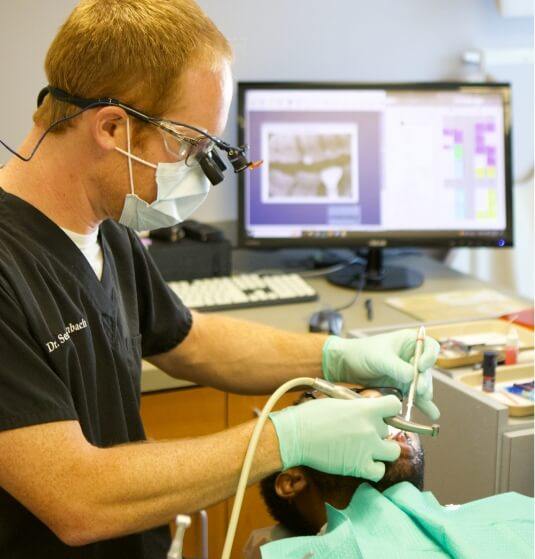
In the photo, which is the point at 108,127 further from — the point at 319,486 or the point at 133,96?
the point at 319,486

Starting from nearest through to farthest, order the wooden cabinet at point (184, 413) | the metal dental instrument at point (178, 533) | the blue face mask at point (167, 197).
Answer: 1. the metal dental instrument at point (178, 533)
2. the blue face mask at point (167, 197)
3. the wooden cabinet at point (184, 413)

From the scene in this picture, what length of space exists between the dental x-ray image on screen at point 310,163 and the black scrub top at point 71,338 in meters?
0.85

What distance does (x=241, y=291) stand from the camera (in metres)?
2.33

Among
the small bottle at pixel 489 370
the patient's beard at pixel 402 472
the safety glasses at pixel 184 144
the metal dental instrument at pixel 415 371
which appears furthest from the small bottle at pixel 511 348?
the safety glasses at pixel 184 144

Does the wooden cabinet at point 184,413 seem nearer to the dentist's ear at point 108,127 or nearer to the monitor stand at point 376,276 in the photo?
the monitor stand at point 376,276

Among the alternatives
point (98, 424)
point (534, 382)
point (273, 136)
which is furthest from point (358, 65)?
point (98, 424)

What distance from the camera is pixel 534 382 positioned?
1831mm

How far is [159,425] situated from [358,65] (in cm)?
126

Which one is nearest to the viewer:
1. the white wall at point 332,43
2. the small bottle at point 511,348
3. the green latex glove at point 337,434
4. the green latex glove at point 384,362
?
the green latex glove at point 337,434

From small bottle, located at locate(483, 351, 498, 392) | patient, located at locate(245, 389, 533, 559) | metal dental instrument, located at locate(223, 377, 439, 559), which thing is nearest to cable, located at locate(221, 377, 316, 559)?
metal dental instrument, located at locate(223, 377, 439, 559)

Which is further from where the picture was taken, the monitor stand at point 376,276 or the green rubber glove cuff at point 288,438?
the monitor stand at point 376,276

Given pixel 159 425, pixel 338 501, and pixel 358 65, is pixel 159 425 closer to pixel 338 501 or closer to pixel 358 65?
pixel 338 501

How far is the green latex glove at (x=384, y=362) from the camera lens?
1.54 meters

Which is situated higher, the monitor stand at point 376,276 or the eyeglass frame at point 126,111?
the eyeglass frame at point 126,111
